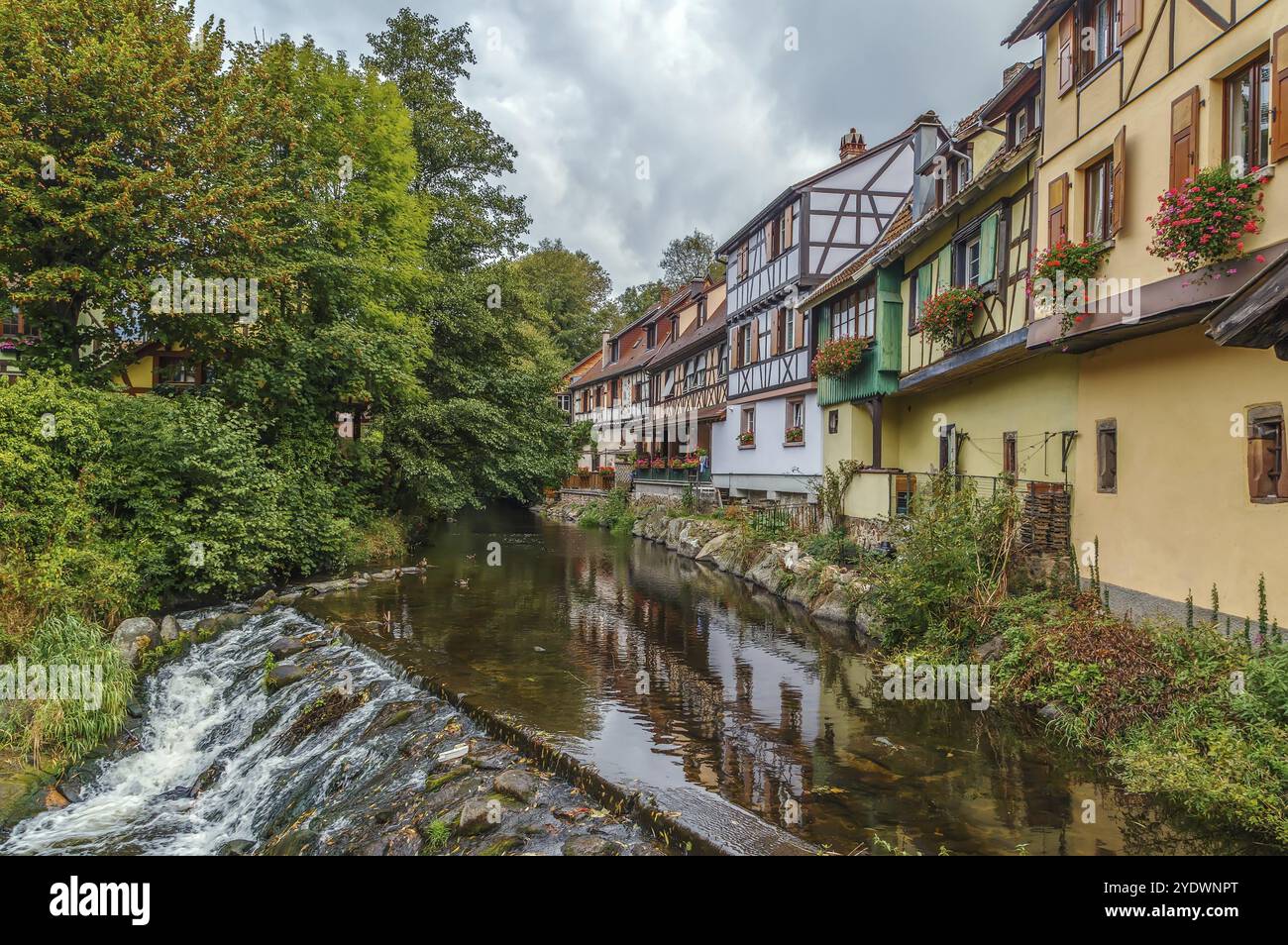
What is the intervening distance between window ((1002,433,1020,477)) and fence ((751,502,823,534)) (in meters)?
5.65

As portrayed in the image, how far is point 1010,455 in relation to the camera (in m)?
13.4

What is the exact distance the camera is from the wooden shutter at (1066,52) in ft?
34.2

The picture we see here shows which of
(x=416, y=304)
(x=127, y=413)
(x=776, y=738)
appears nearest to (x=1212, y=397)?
(x=776, y=738)

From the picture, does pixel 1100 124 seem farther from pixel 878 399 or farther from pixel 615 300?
pixel 615 300

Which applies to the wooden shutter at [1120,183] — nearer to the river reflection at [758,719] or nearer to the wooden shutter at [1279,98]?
the wooden shutter at [1279,98]

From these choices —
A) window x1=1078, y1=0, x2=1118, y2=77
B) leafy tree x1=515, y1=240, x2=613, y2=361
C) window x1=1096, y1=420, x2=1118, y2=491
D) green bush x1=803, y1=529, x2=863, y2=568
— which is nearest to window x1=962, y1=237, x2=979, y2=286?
window x1=1078, y1=0, x2=1118, y2=77

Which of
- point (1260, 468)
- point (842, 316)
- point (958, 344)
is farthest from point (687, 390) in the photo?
point (1260, 468)

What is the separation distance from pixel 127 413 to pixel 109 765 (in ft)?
22.8

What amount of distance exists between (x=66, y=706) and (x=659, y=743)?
6.90 metres

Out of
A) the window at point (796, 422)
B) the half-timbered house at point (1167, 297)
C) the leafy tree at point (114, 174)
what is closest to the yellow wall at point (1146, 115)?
the half-timbered house at point (1167, 297)

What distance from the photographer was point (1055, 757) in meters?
7.54

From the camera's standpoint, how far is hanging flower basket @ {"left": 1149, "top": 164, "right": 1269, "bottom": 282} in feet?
23.5

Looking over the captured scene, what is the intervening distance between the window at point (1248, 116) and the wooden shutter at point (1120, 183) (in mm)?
1303

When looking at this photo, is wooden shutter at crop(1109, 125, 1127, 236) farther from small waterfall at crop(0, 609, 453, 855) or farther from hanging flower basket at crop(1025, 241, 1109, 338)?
small waterfall at crop(0, 609, 453, 855)
